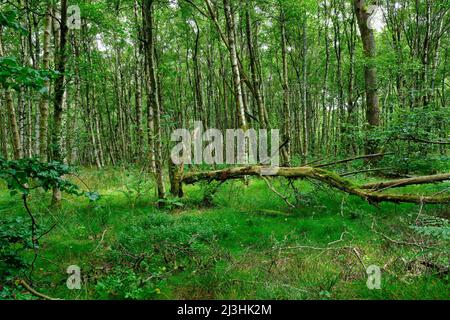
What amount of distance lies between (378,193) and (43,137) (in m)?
7.49

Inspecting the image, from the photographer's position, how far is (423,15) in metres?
16.4

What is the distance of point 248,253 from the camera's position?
16.2 ft

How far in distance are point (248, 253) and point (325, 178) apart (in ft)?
7.19

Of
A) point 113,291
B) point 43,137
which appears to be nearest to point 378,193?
point 113,291

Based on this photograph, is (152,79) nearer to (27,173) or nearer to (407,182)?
(27,173)

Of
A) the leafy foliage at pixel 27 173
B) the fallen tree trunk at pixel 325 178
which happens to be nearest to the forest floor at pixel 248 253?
the fallen tree trunk at pixel 325 178

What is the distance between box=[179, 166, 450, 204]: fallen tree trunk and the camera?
5.03 metres

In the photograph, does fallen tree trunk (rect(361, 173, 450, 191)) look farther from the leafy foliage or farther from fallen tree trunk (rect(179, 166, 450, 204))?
the leafy foliage

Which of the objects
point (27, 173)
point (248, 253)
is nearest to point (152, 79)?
point (248, 253)

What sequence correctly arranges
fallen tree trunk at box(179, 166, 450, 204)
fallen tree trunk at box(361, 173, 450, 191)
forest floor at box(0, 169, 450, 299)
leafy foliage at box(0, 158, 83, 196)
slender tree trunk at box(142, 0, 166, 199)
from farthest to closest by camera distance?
slender tree trunk at box(142, 0, 166, 199)
fallen tree trunk at box(361, 173, 450, 191)
fallen tree trunk at box(179, 166, 450, 204)
forest floor at box(0, 169, 450, 299)
leafy foliage at box(0, 158, 83, 196)

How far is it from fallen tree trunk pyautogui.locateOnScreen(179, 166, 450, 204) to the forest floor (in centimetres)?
37

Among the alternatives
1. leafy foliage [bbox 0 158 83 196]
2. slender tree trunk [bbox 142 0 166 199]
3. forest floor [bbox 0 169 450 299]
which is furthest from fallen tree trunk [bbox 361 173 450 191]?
leafy foliage [bbox 0 158 83 196]

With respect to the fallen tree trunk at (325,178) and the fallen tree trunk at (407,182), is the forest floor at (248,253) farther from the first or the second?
the fallen tree trunk at (407,182)

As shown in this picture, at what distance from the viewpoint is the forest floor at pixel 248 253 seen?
365 cm
